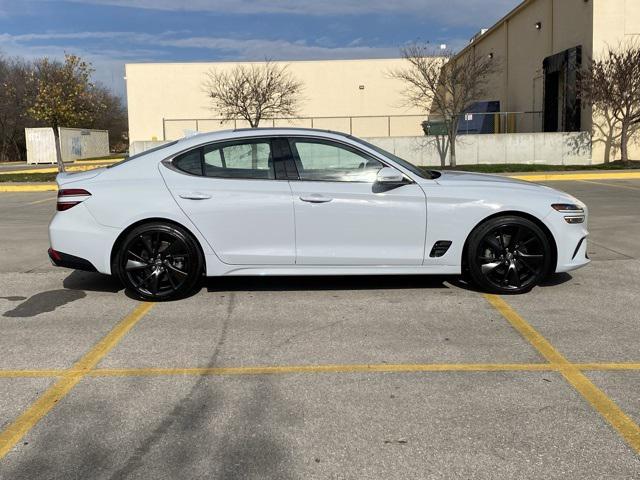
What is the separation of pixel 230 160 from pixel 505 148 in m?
22.2

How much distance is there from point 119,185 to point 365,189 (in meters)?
2.28

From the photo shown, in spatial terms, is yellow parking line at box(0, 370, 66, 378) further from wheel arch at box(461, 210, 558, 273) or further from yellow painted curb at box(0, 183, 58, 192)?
yellow painted curb at box(0, 183, 58, 192)

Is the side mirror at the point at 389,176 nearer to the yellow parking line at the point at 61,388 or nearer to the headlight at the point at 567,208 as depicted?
the headlight at the point at 567,208

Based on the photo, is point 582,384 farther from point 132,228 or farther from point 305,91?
point 305,91

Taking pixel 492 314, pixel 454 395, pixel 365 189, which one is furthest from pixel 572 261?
pixel 454 395

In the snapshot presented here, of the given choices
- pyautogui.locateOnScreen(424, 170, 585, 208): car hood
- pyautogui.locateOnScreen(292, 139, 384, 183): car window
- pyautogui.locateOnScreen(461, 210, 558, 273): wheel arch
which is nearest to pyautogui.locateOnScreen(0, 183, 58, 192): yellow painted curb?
pyautogui.locateOnScreen(292, 139, 384, 183): car window

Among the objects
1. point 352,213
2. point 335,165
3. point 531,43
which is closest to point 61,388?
point 352,213

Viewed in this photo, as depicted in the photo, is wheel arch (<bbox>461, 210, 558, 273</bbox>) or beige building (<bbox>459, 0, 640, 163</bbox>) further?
beige building (<bbox>459, 0, 640, 163</bbox>)

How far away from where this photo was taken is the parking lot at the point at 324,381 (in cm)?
300

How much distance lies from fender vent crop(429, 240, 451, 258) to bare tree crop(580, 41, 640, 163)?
1955 centimetres

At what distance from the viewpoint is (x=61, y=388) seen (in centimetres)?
387

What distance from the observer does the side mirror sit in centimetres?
550

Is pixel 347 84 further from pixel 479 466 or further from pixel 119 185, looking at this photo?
pixel 479 466

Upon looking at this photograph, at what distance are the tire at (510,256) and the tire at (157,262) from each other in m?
2.57
